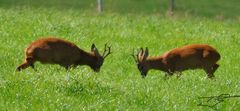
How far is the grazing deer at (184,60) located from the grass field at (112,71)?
17 cm

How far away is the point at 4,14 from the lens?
823 inches

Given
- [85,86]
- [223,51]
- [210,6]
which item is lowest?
[210,6]

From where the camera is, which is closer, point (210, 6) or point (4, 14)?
point (4, 14)

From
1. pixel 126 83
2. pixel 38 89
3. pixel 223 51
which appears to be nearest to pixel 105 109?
pixel 38 89

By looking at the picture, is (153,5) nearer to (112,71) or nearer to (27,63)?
(112,71)

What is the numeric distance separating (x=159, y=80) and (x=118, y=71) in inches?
73.7

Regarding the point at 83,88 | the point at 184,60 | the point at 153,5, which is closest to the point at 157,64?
the point at 184,60

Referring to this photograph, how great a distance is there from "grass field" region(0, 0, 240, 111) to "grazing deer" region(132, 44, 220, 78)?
0.17 meters

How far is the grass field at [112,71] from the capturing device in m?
9.73

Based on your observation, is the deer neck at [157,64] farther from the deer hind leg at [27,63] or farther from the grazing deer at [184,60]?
the deer hind leg at [27,63]

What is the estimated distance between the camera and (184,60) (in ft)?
48.2

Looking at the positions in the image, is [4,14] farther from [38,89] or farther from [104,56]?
[38,89]

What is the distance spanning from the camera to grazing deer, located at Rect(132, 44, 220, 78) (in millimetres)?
14648

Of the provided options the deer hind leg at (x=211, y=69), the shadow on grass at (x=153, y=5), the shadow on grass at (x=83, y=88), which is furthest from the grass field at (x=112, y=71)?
the shadow on grass at (x=153, y=5)
